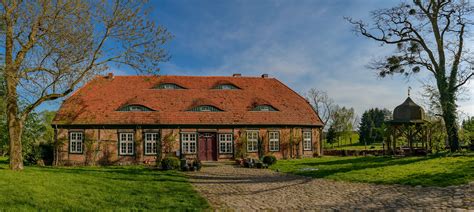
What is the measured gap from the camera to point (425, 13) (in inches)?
989

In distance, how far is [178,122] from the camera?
28.3 metres

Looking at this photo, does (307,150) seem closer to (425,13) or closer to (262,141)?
(262,141)

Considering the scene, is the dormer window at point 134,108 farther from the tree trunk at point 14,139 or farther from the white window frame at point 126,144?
the tree trunk at point 14,139

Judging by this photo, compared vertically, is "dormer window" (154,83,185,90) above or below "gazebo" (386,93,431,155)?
above

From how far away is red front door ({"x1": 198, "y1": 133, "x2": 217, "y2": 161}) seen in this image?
95.2 ft

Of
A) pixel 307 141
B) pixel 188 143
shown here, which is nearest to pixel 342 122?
pixel 307 141

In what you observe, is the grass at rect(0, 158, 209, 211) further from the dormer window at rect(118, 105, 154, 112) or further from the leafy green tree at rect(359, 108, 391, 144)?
the leafy green tree at rect(359, 108, 391, 144)

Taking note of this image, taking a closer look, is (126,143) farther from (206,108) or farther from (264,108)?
(264,108)

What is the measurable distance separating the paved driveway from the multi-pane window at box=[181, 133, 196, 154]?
45.2ft

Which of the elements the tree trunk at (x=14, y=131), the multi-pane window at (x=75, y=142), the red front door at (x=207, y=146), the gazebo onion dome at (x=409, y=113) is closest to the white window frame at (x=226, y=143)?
the red front door at (x=207, y=146)

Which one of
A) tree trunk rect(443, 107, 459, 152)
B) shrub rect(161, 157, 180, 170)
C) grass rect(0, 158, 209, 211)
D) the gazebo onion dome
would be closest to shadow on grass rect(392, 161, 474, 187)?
grass rect(0, 158, 209, 211)

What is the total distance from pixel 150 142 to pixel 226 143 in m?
6.11

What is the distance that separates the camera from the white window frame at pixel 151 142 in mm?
28047

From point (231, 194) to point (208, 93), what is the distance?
1981 cm
